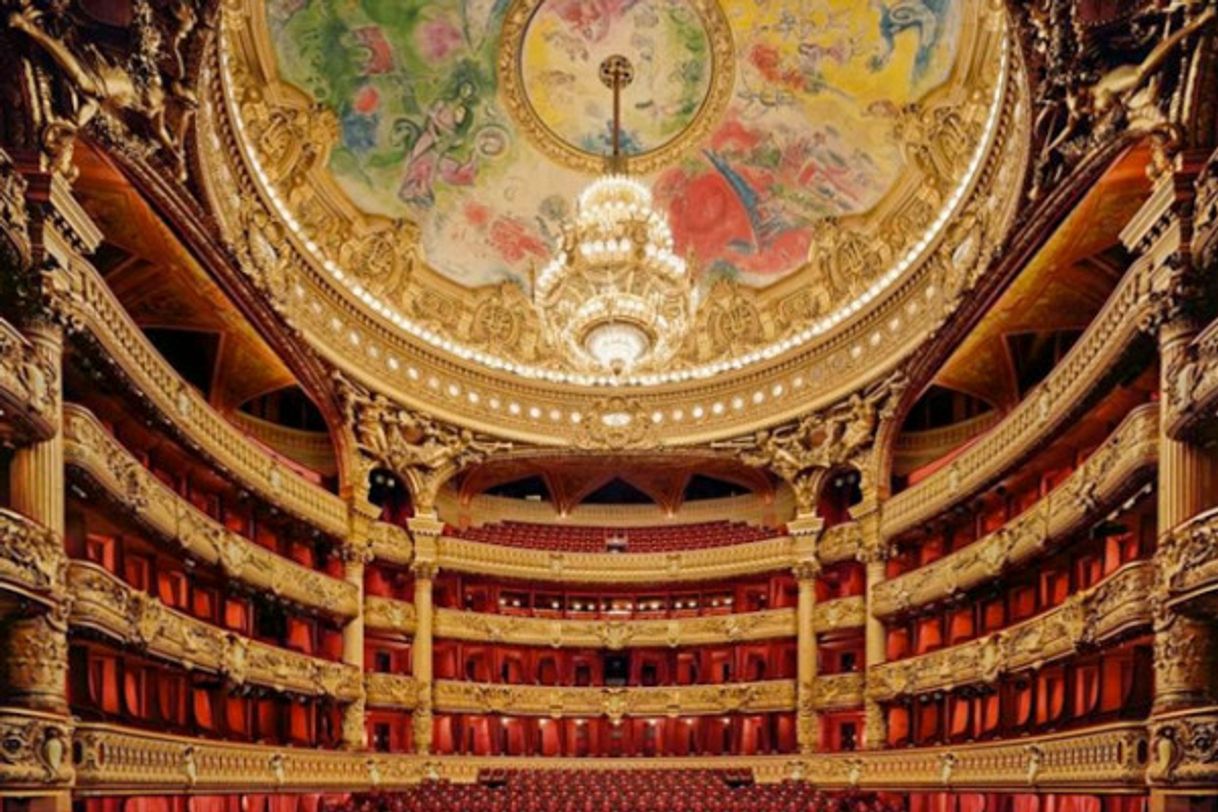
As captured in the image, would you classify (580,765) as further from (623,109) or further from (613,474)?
(623,109)

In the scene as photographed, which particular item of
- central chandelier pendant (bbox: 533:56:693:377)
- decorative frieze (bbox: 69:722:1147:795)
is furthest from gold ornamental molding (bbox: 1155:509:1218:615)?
central chandelier pendant (bbox: 533:56:693:377)

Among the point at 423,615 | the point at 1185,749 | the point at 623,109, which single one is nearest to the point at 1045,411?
the point at 1185,749

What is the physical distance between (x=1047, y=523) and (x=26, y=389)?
11.4m

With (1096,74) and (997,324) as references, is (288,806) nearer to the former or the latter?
(997,324)

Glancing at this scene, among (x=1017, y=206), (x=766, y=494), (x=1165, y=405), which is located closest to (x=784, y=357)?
(x=766, y=494)

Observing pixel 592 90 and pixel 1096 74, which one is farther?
pixel 592 90

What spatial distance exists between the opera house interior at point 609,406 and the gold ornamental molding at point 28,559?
0.13ft

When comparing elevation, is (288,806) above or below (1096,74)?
below

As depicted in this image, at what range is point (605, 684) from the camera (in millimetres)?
22844

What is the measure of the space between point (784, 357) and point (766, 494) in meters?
4.06

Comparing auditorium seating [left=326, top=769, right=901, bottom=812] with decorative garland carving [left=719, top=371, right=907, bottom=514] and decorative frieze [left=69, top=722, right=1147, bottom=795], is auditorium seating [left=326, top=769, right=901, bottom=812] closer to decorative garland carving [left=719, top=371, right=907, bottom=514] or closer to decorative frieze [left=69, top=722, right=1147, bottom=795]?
decorative frieze [left=69, top=722, right=1147, bottom=795]

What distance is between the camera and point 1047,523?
13.3 meters

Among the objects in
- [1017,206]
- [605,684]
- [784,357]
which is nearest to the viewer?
[1017,206]

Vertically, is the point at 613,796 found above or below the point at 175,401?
below
